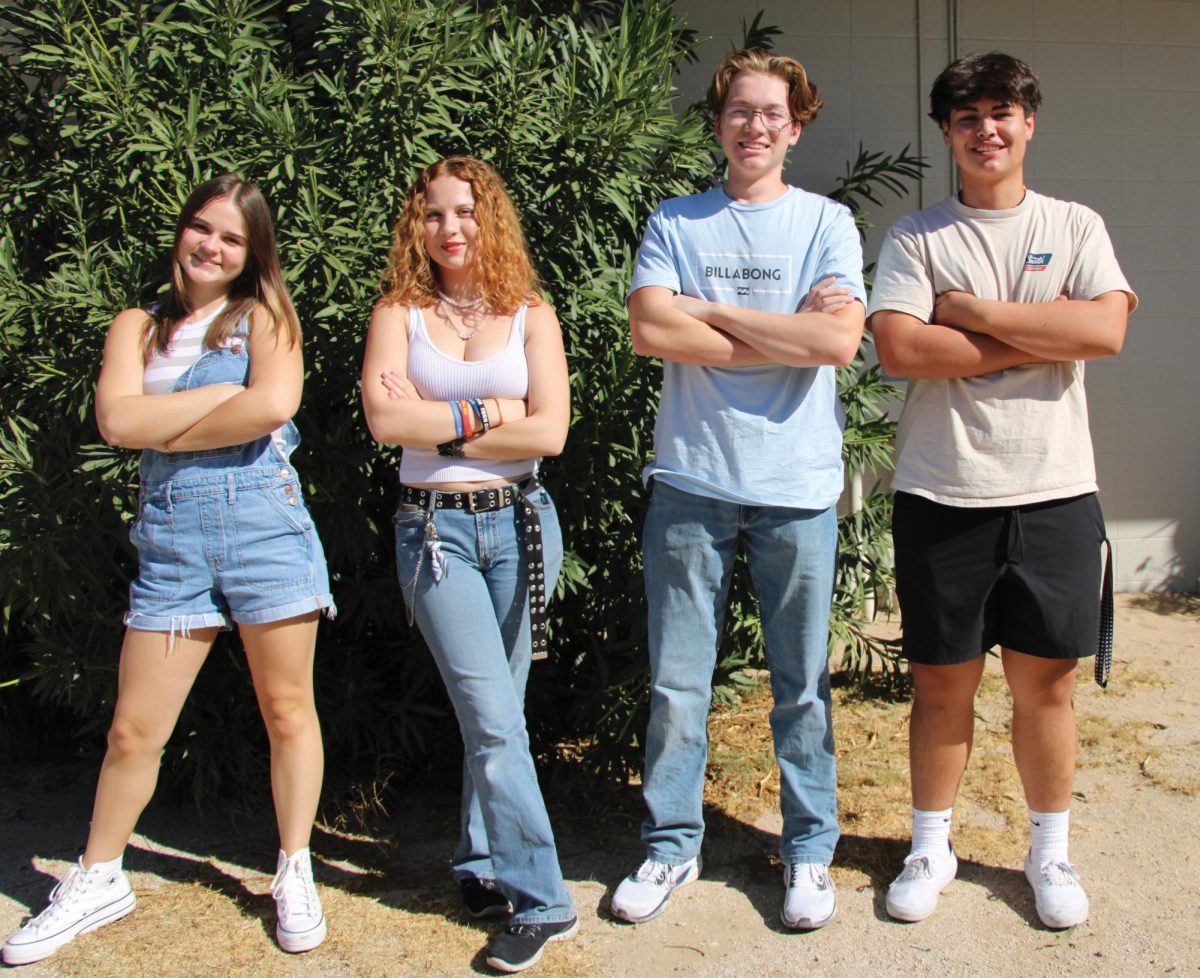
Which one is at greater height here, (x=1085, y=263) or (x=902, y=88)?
(x=902, y=88)

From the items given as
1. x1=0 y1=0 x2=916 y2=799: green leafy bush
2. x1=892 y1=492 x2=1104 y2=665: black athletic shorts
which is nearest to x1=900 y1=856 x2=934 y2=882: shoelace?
x1=892 y1=492 x2=1104 y2=665: black athletic shorts

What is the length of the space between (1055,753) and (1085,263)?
1287 millimetres

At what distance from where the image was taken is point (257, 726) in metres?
3.69

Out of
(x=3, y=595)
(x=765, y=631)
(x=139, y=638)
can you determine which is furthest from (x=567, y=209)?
(x=3, y=595)

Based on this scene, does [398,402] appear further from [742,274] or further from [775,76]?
[775,76]

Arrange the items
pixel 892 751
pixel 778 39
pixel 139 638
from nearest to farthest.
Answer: pixel 139 638
pixel 892 751
pixel 778 39

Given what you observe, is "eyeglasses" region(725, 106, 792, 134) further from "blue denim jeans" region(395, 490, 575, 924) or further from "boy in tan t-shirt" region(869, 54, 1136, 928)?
"blue denim jeans" region(395, 490, 575, 924)

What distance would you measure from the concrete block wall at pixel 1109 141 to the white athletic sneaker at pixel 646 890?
3.52 metres

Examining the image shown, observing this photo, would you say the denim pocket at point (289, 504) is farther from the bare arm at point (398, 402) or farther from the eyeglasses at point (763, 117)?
the eyeglasses at point (763, 117)

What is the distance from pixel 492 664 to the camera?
2.88 metres

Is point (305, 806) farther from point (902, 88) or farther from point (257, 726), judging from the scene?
point (902, 88)

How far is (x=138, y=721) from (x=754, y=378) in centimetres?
180

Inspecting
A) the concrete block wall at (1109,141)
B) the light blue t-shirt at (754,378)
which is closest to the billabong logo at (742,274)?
the light blue t-shirt at (754,378)

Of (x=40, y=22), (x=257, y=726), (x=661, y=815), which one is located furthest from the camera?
(x=257, y=726)
